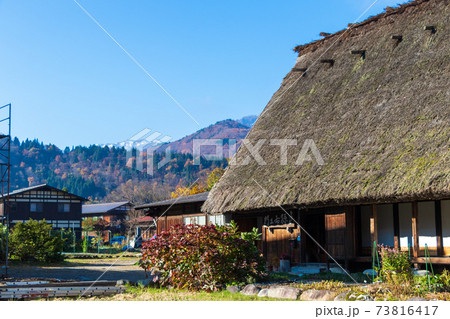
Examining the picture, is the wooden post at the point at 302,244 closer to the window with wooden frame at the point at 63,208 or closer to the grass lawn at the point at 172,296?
the grass lawn at the point at 172,296

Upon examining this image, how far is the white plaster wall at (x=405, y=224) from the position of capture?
14094 millimetres

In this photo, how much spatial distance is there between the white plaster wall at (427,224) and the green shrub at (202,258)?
15.9ft

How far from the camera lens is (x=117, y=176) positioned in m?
102

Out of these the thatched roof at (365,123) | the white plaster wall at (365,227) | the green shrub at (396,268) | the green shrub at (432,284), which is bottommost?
the green shrub at (432,284)

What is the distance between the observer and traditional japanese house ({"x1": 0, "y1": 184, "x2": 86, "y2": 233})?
52438 mm

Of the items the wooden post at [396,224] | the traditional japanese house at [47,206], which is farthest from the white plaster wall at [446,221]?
the traditional japanese house at [47,206]

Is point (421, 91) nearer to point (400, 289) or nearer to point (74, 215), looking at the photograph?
point (400, 289)

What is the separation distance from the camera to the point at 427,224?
44.9 feet

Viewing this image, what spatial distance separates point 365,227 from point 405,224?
1457 mm

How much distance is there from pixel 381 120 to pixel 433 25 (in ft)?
12.5

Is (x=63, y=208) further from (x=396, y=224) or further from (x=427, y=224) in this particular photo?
(x=427, y=224)

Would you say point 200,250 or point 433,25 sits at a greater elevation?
point 433,25

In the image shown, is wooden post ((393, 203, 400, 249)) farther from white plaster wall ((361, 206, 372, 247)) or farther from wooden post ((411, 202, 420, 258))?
wooden post ((411, 202, 420, 258))

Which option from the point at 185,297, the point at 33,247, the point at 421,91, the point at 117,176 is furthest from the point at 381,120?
the point at 117,176
